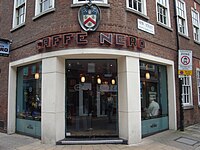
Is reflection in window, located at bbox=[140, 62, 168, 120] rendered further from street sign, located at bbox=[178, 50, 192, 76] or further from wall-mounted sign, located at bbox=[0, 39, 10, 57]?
wall-mounted sign, located at bbox=[0, 39, 10, 57]

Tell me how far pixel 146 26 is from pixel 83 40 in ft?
9.97

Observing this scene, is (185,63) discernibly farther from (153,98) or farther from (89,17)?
(89,17)

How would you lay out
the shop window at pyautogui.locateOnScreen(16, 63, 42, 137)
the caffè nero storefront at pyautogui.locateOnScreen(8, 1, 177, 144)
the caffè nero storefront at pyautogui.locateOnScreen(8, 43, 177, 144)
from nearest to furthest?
the caffè nero storefront at pyautogui.locateOnScreen(8, 1, 177, 144) < the caffè nero storefront at pyautogui.locateOnScreen(8, 43, 177, 144) < the shop window at pyautogui.locateOnScreen(16, 63, 42, 137)

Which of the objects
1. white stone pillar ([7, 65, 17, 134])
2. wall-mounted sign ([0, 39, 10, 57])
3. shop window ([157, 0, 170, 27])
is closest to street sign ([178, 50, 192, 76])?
shop window ([157, 0, 170, 27])

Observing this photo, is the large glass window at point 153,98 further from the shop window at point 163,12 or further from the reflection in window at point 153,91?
the shop window at point 163,12

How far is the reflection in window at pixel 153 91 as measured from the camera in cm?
923

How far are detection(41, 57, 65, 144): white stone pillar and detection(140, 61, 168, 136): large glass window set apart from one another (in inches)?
135

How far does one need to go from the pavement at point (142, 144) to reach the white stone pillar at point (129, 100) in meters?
0.48

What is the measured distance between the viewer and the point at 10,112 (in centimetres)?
990

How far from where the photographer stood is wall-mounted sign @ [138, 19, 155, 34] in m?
8.56

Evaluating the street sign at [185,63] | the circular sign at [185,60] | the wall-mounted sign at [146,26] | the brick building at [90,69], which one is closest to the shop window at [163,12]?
the brick building at [90,69]

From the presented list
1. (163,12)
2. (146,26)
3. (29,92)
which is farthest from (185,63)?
(29,92)

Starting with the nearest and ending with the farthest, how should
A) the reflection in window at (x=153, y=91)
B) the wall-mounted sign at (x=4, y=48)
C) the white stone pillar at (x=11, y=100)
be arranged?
the wall-mounted sign at (x=4, y=48) → the reflection in window at (x=153, y=91) → the white stone pillar at (x=11, y=100)

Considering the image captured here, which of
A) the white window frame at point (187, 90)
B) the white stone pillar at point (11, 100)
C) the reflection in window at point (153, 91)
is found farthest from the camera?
the white window frame at point (187, 90)
